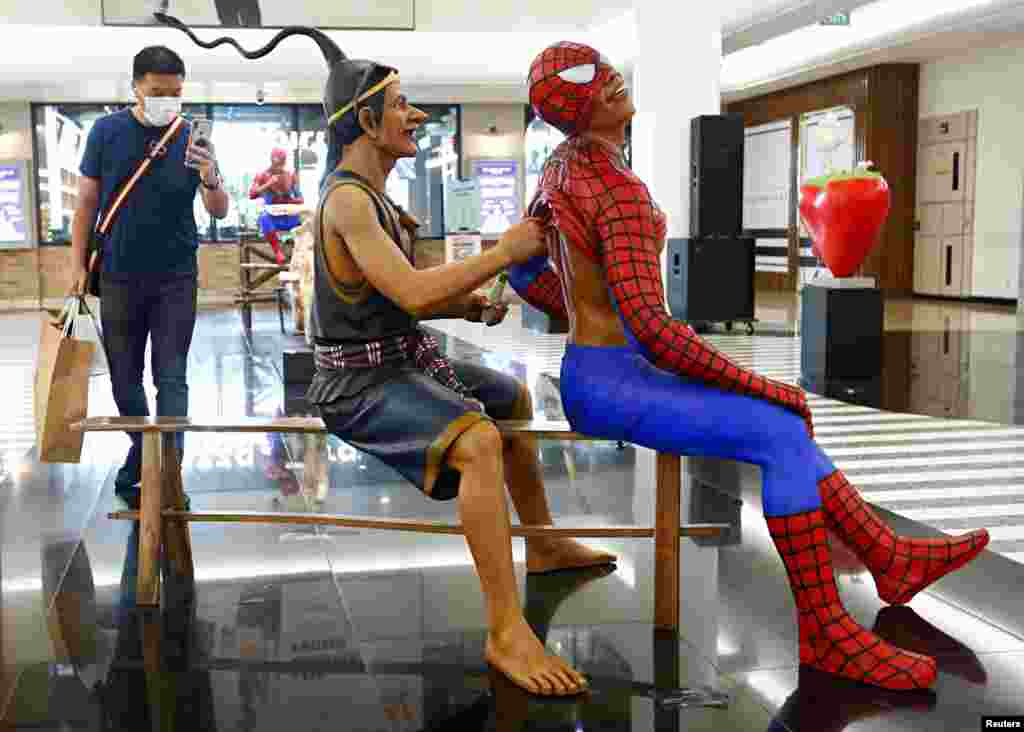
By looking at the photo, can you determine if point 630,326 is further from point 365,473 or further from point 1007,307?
point 1007,307

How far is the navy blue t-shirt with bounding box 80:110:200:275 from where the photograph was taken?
12.8 feet

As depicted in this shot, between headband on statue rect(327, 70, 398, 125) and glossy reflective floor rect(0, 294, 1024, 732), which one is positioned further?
headband on statue rect(327, 70, 398, 125)

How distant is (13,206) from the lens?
17.8m

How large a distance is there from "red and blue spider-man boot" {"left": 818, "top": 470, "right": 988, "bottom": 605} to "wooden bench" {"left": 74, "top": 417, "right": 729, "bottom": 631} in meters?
0.40

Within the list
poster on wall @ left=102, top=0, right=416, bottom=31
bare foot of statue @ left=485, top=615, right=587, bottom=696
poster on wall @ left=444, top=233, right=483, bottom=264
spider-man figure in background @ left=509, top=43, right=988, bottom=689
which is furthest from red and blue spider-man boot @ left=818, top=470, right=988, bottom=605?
poster on wall @ left=444, top=233, right=483, bottom=264

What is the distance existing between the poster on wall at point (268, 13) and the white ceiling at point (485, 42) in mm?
2552

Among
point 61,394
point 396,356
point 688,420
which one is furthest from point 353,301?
point 61,394

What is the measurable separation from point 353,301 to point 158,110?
1559 mm

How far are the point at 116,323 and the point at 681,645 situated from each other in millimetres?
2309

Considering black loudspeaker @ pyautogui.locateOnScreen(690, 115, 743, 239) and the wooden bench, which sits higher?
black loudspeaker @ pyautogui.locateOnScreen(690, 115, 743, 239)

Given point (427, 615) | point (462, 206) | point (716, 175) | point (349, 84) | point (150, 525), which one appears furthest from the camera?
point (462, 206)

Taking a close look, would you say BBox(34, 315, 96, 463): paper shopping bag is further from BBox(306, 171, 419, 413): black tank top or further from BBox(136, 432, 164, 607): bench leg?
BBox(306, 171, 419, 413): black tank top

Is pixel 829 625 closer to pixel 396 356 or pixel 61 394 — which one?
pixel 396 356

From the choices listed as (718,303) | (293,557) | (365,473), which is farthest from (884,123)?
(293,557)
